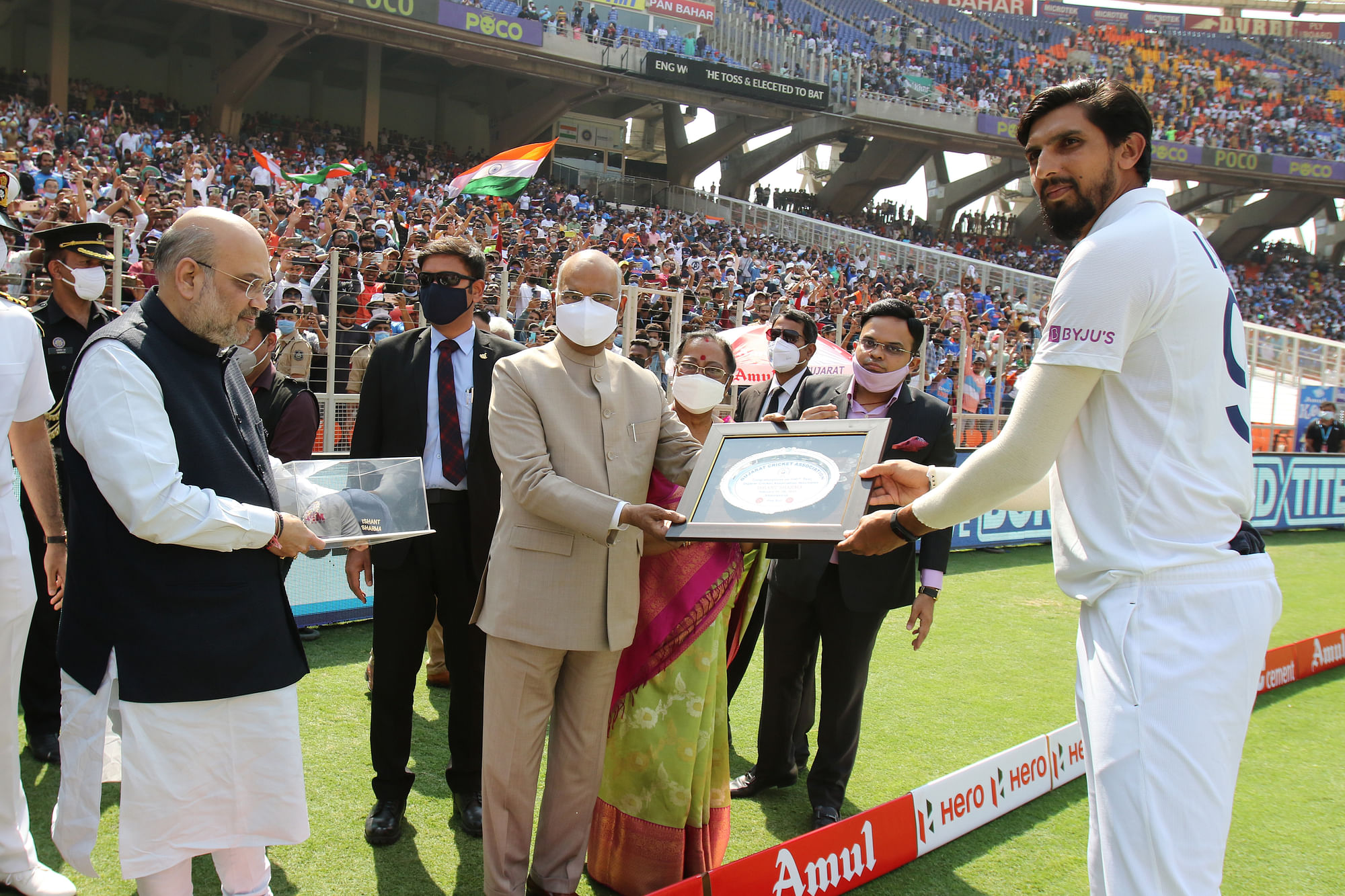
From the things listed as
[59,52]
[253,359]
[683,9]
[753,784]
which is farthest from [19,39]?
[753,784]

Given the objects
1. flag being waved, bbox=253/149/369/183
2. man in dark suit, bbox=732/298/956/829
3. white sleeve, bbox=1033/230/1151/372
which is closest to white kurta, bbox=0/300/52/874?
man in dark suit, bbox=732/298/956/829

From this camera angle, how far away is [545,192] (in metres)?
26.3

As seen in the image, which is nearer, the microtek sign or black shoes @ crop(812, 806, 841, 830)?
black shoes @ crop(812, 806, 841, 830)

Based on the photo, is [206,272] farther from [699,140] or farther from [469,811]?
[699,140]

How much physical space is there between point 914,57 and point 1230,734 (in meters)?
40.4

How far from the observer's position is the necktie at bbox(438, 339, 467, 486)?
11.7 ft

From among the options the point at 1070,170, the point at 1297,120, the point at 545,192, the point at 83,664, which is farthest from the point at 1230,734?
the point at 1297,120

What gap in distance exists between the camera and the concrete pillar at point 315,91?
3073 cm

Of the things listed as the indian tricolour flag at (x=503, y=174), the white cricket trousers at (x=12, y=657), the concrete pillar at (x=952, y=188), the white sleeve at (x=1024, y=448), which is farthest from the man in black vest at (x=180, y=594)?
the concrete pillar at (x=952, y=188)

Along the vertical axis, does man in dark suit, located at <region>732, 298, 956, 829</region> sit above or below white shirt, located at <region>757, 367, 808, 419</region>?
below

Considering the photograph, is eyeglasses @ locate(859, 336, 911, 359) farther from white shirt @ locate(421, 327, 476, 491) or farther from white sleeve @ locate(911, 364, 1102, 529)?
white sleeve @ locate(911, 364, 1102, 529)

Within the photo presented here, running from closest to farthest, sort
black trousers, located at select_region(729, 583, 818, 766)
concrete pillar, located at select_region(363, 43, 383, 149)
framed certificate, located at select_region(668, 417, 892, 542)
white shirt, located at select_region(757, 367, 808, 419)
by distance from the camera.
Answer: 1. framed certificate, located at select_region(668, 417, 892, 542)
2. black trousers, located at select_region(729, 583, 818, 766)
3. white shirt, located at select_region(757, 367, 808, 419)
4. concrete pillar, located at select_region(363, 43, 383, 149)

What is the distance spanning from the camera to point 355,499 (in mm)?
2658

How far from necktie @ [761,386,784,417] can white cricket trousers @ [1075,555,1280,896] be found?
3033 millimetres
